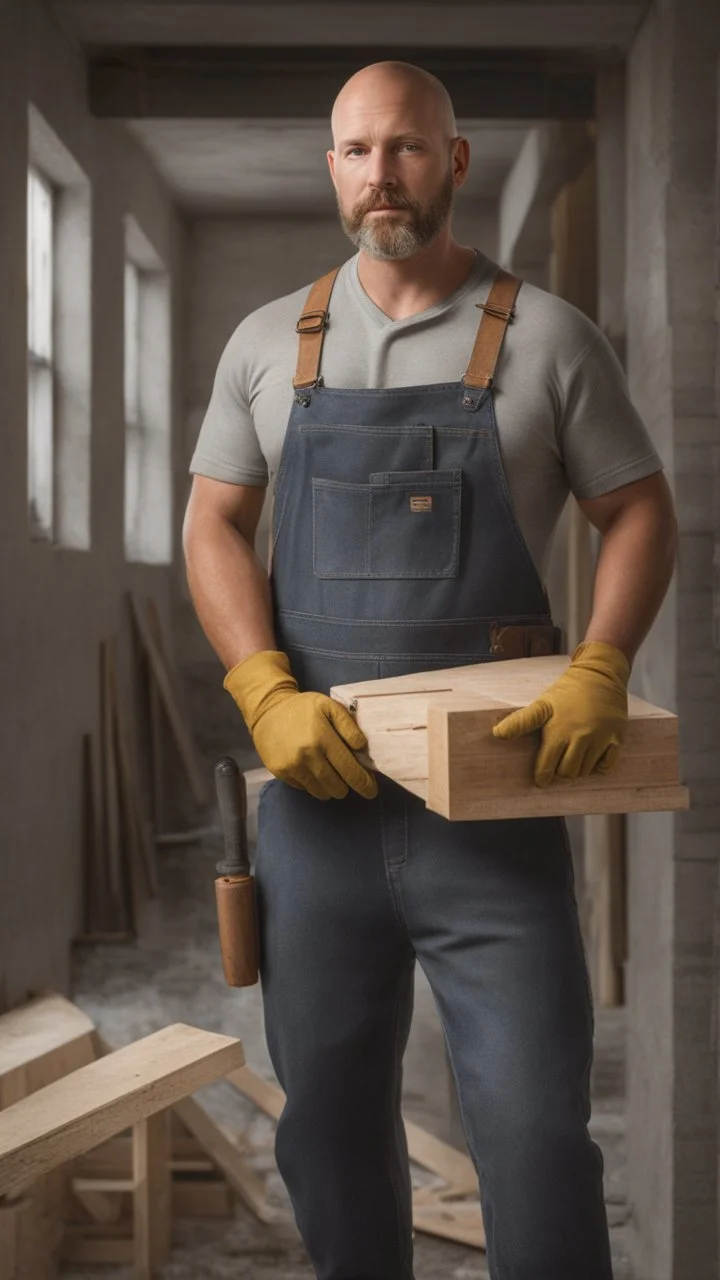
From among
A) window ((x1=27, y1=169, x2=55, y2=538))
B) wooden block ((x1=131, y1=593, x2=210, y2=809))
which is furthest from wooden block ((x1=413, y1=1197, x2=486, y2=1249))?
wooden block ((x1=131, y1=593, x2=210, y2=809))

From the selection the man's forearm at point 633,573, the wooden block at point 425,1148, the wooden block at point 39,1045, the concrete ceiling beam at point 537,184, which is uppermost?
the concrete ceiling beam at point 537,184

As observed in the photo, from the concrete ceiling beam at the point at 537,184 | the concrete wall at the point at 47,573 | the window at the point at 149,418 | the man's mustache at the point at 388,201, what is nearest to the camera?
the man's mustache at the point at 388,201

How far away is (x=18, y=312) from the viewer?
4.11m

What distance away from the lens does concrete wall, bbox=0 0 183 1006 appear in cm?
407

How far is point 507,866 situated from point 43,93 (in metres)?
3.43

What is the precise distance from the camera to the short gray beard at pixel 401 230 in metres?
2.13

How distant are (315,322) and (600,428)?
0.48m

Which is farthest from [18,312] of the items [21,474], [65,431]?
[65,431]

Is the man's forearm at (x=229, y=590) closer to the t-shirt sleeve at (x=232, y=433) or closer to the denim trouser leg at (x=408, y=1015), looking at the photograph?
the t-shirt sleeve at (x=232, y=433)

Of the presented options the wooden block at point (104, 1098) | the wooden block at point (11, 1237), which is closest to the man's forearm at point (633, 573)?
the wooden block at point (104, 1098)

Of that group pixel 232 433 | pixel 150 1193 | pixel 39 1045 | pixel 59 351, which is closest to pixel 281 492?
pixel 232 433

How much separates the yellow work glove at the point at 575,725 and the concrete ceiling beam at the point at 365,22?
102 inches

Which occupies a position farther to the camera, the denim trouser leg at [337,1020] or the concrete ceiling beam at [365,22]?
the concrete ceiling beam at [365,22]

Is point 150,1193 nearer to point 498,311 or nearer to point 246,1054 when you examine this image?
point 246,1054
